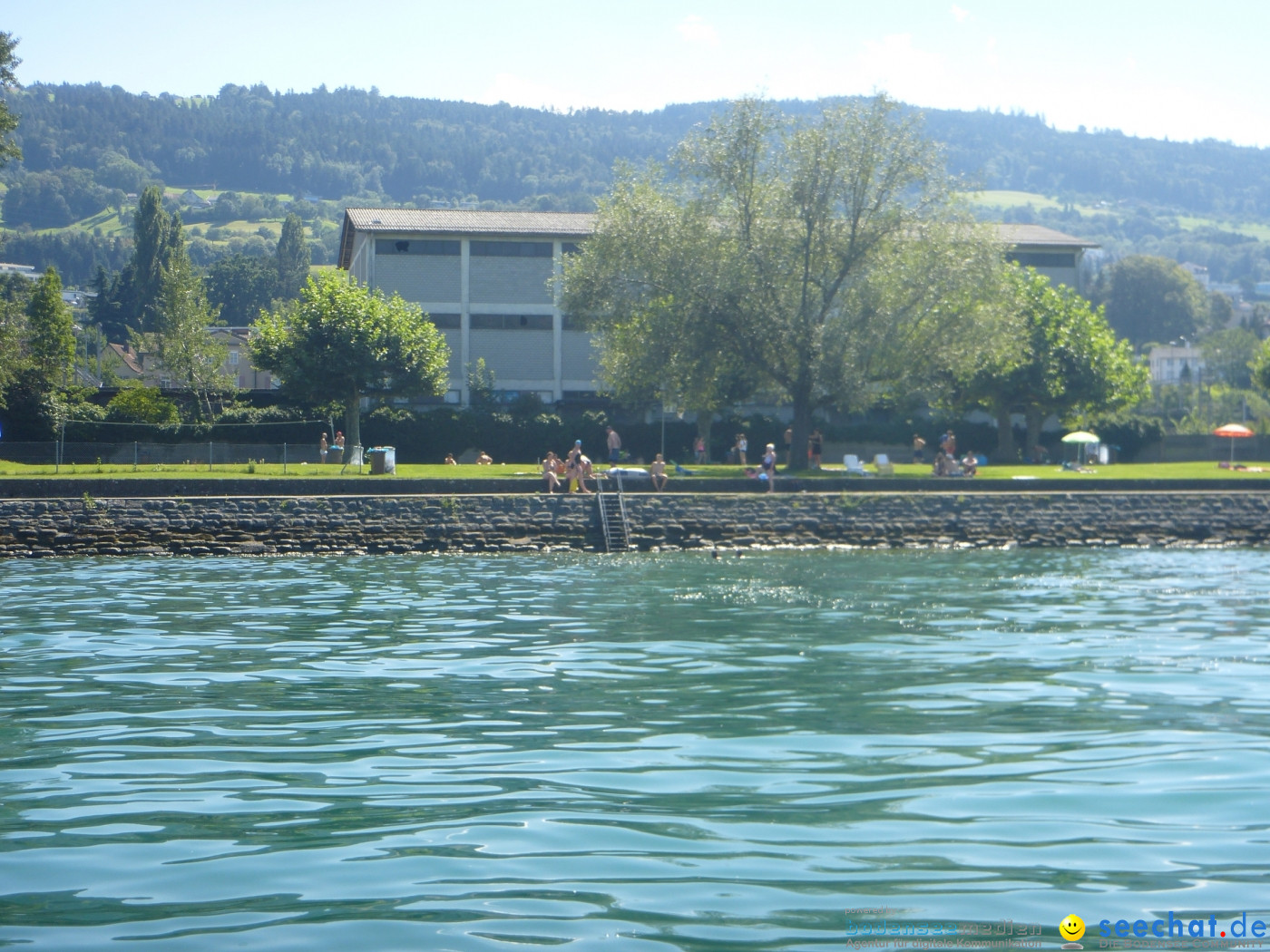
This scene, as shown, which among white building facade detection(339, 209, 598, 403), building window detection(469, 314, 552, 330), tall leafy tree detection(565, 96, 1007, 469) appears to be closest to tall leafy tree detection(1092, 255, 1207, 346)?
white building facade detection(339, 209, 598, 403)

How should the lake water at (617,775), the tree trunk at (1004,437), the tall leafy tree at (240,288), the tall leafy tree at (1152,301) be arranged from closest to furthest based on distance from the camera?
the lake water at (617,775)
the tree trunk at (1004,437)
the tall leafy tree at (240,288)
the tall leafy tree at (1152,301)

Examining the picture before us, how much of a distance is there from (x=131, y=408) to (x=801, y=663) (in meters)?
40.6

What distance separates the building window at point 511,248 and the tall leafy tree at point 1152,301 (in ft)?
397

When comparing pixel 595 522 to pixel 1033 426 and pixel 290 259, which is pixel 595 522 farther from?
pixel 290 259

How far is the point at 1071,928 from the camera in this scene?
20.9ft

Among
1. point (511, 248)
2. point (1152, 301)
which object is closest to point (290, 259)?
point (511, 248)

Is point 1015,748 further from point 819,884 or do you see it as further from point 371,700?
point 371,700

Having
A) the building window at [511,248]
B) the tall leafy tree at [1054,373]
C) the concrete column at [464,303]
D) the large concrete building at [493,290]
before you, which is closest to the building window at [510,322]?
the large concrete building at [493,290]

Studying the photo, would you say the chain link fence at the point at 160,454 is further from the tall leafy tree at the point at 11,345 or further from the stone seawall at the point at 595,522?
the stone seawall at the point at 595,522

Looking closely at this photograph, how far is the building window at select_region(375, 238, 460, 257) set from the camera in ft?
210

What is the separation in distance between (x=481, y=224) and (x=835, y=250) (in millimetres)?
27906

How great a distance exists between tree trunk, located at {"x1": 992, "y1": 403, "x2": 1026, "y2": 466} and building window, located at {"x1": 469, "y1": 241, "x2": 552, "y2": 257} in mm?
23676

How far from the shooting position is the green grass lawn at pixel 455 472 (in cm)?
3578

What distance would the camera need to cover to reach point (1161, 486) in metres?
39.3
